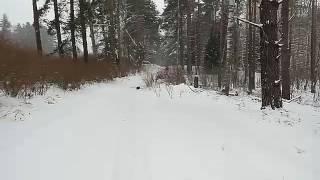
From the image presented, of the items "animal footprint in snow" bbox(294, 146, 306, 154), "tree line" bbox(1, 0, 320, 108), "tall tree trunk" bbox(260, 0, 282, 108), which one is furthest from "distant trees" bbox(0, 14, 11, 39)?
"animal footprint in snow" bbox(294, 146, 306, 154)

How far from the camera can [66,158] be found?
4863 mm

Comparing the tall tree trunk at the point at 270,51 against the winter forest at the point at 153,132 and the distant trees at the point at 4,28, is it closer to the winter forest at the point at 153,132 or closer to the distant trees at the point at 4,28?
the winter forest at the point at 153,132

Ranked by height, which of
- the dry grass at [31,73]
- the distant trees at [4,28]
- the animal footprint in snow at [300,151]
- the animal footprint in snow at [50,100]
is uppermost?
the distant trees at [4,28]

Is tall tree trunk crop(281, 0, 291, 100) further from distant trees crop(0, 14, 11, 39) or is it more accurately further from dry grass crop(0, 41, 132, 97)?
distant trees crop(0, 14, 11, 39)

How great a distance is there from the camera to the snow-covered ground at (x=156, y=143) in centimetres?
442

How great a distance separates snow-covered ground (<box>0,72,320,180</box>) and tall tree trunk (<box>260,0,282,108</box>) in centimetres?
54

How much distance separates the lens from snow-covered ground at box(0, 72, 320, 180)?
4418 millimetres

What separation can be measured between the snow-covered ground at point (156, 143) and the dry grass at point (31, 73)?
1.65 ft

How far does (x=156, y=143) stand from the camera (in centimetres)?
562

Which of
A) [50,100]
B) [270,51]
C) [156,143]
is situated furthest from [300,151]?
[50,100]

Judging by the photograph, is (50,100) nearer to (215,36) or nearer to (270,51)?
(270,51)

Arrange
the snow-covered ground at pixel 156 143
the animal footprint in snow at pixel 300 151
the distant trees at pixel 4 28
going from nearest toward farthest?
the snow-covered ground at pixel 156 143 < the animal footprint in snow at pixel 300 151 < the distant trees at pixel 4 28

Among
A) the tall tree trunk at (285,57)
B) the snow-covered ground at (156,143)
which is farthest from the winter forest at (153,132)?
the tall tree trunk at (285,57)

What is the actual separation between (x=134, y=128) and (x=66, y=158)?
209cm
